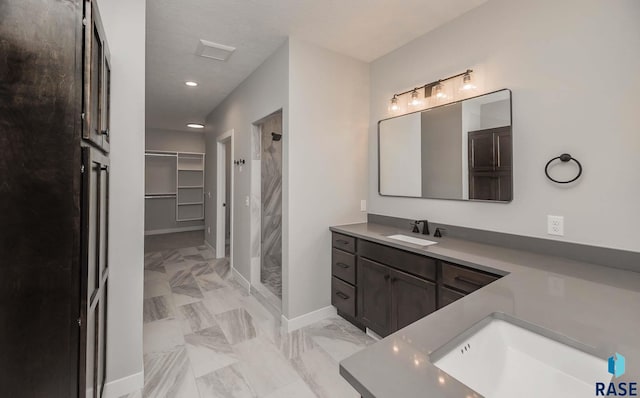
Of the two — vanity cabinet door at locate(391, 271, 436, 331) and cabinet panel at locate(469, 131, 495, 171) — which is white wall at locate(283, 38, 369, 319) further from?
cabinet panel at locate(469, 131, 495, 171)

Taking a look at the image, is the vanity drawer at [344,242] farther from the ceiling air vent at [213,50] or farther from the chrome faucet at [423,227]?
the ceiling air vent at [213,50]

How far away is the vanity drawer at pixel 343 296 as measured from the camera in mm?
2559

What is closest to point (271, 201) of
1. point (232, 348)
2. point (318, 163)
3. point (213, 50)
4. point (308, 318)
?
point (318, 163)

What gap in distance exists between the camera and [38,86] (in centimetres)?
100

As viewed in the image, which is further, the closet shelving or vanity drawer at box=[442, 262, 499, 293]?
the closet shelving

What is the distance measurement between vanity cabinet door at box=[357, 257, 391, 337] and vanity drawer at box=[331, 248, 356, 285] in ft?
0.26

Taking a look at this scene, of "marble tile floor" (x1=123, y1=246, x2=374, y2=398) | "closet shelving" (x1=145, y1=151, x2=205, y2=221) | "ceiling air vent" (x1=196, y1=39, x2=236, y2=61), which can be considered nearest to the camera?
"marble tile floor" (x1=123, y1=246, x2=374, y2=398)

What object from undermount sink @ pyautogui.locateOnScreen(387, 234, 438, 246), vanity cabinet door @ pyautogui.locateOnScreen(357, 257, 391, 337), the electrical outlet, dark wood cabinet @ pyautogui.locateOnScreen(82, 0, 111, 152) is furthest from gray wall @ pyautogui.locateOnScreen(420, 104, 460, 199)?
dark wood cabinet @ pyautogui.locateOnScreen(82, 0, 111, 152)

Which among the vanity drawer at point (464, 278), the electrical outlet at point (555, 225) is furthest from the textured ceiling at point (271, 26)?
the vanity drawer at point (464, 278)

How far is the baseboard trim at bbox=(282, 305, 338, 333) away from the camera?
2592 millimetres

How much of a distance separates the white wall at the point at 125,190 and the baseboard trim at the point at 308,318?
1.20 meters

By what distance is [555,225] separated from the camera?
1.76 m

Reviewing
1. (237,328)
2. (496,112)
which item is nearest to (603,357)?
(496,112)

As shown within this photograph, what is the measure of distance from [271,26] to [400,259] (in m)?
2.21
